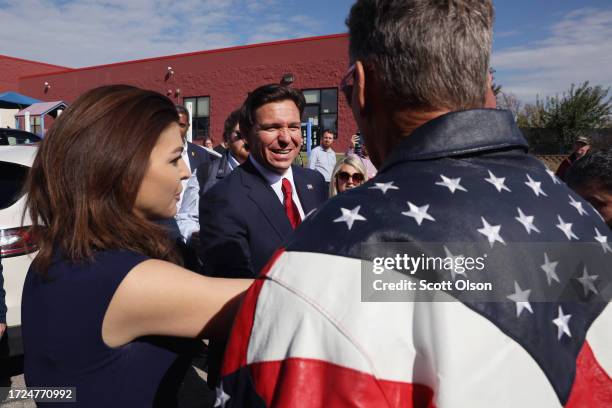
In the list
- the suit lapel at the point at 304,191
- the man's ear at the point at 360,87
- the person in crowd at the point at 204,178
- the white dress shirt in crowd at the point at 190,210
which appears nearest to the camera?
Result: the man's ear at the point at 360,87

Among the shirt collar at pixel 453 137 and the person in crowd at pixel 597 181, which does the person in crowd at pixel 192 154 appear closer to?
the person in crowd at pixel 597 181

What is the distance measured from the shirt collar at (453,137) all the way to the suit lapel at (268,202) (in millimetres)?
1651

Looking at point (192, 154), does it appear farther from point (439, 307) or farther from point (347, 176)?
point (439, 307)

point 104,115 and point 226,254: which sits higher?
point 104,115

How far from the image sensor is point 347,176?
3900 millimetres

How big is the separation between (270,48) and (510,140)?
20528 millimetres

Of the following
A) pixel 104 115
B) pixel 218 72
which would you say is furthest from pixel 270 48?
pixel 104 115

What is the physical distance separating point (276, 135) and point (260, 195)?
0.44 meters

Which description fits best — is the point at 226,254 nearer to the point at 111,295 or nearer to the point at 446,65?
the point at 111,295

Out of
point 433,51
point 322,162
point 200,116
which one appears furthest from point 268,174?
point 200,116

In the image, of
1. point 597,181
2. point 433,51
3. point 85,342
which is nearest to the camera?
point 433,51

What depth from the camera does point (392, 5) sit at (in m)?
1.00

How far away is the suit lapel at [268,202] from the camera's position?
2.63 m

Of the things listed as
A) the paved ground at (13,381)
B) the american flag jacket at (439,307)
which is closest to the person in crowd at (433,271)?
the american flag jacket at (439,307)
